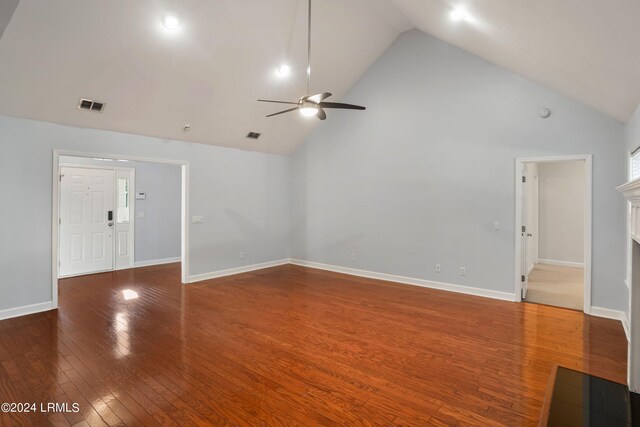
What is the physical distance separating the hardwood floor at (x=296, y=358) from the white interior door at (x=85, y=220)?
1686 mm

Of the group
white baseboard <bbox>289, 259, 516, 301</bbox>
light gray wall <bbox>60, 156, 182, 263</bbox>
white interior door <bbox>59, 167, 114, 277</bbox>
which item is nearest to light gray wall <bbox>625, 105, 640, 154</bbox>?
white baseboard <bbox>289, 259, 516, 301</bbox>

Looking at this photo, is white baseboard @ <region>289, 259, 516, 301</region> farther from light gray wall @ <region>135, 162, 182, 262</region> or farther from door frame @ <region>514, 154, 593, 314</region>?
light gray wall @ <region>135, 162, 182, 262</region>

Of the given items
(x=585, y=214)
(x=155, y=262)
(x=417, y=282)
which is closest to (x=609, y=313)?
(x=585, y=214)

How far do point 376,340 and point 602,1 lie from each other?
3.25 metres

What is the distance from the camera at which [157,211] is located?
7.78 metres

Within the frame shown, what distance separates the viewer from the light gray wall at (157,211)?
746 centimetres

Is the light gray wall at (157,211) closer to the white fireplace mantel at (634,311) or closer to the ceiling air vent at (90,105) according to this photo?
the ceiling air vent at (90,105)

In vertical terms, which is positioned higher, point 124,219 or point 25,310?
point 124,219

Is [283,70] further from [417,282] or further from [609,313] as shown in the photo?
[609,313]

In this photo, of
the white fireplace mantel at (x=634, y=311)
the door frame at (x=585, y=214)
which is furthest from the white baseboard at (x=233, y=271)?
the white fireplace mantel at (x=634, y=311)

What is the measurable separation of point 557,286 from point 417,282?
249 cm

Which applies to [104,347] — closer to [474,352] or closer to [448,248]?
[474,352]

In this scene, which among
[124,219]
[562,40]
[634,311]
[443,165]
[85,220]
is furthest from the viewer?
[124,219]

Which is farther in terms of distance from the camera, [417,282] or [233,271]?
[233,271]
